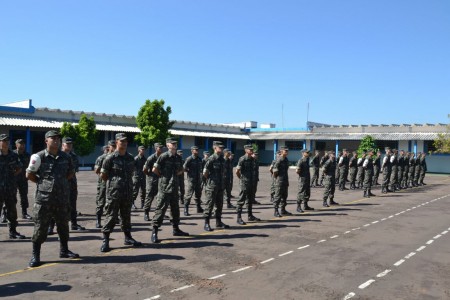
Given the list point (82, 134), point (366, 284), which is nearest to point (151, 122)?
point (82, 134)

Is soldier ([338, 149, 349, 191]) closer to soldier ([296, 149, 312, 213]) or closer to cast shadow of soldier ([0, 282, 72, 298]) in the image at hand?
soldier ([296, 149, 312, 213])

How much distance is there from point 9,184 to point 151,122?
2936 cm

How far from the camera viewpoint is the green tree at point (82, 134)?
1257 inches

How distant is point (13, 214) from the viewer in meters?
8.32

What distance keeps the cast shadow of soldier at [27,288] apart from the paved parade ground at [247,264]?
0.01 metres

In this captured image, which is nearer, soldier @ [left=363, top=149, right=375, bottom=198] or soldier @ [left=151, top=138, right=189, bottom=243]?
soldier @ [left=151, top=138, right=189, bottom=243]

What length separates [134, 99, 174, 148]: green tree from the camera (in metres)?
37.1

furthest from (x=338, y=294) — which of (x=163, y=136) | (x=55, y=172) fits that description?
(x=163, y=136)

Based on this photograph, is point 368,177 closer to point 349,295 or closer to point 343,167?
point 343,167

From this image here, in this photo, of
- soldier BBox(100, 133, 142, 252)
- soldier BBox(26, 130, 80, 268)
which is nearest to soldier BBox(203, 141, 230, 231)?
soldier BBox(100, 133, 142, 252)

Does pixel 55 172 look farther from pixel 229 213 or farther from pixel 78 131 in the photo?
pixel 78 131

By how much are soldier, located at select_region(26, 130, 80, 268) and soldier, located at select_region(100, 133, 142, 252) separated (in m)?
0.78

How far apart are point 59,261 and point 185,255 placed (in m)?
2.20

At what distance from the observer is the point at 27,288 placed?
5254 millimetres
